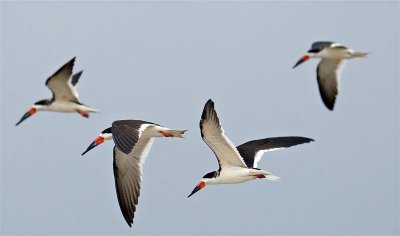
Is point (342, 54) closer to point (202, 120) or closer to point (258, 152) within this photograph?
point (258, 152)

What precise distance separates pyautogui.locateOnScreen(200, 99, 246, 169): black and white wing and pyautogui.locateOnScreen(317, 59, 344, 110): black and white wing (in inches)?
192

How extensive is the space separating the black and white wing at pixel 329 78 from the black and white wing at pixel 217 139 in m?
4.88

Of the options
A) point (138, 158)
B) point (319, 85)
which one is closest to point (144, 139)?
point (138, 158)

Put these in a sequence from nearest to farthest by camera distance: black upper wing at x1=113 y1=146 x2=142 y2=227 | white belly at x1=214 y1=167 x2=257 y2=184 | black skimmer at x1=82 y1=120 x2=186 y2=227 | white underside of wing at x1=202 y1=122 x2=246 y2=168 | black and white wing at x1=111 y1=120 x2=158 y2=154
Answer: white underside of wing at x1=202 y1=122 x2=246 y2=168 < black and white wing at x1=111 y1=120 x2=158 y2=154 < white belly at x1=214 y1=167 x2=257 y2=184 < black skimmer at x1=82 y1=120 x2=186 y2=227 < black upper wing at x1=113 y1=146 x2=142 y2=227

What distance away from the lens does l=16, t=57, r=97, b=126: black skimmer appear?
18.9 meters

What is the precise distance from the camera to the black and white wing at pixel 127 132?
55.6 feet

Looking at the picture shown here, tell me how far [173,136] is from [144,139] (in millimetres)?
717

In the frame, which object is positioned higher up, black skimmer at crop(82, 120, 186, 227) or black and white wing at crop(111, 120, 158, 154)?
black and white wing at crop(111, 120, 158, 154)

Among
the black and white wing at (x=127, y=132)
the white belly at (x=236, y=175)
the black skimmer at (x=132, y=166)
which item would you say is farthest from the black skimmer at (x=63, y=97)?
the white belly at (x=236, y=175)

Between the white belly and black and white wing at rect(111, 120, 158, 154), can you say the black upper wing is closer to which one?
black and white wing at rect(111, 120, 158, 154)

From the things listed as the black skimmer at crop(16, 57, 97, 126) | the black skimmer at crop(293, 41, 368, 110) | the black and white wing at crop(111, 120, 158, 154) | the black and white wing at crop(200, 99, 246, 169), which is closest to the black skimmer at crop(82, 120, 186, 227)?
the black and white wing at crop(111, 120, 158, 154)

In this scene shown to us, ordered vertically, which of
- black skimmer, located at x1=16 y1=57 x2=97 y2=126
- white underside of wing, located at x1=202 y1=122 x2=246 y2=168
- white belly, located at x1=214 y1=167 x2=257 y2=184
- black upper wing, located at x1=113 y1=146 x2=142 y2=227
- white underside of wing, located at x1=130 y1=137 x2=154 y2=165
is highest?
black skimmer, located at x1=16 y1=57 x2=97 y2=126

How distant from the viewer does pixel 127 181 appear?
62.9 feet

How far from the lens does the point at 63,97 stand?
64.7 feet
